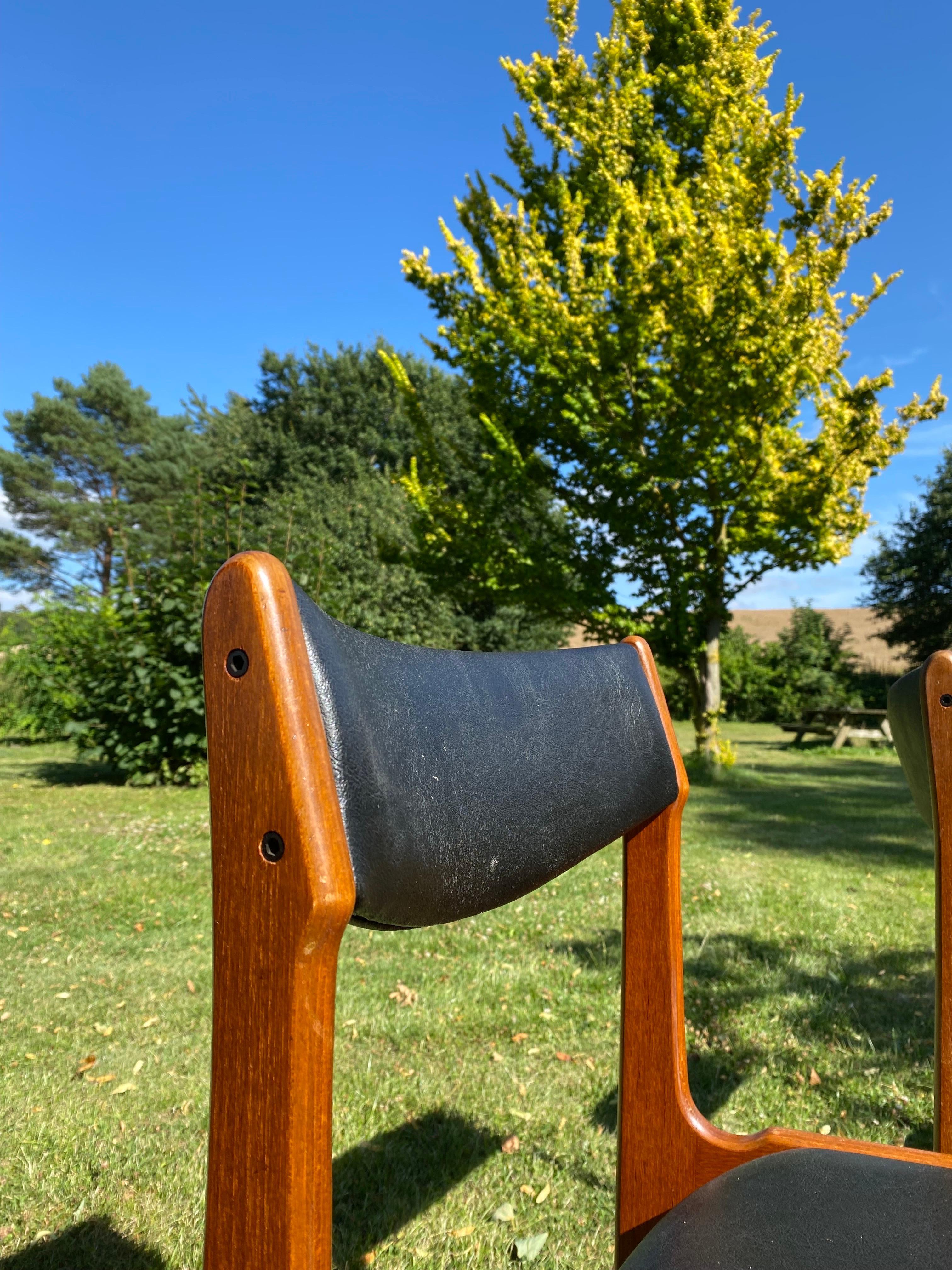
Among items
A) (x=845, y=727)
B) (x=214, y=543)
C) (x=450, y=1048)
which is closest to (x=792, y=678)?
(x=845, y=727)

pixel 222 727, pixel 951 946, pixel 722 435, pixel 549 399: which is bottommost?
pixel 951 946

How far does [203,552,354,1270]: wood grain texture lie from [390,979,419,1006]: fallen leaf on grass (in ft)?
8.46

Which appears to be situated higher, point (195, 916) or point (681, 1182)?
point (681, 1182)

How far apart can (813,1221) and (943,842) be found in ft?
1.62

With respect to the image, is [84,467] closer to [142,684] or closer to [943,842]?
[142,684]

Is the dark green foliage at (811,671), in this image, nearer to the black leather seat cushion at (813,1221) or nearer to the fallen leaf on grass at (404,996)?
the fallen leaf on grass at (404,996)

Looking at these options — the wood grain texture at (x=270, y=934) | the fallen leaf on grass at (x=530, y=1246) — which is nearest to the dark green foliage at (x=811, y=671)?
the fallen leaf on grass at (x=530, y=1246)

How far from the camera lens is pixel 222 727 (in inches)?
21.7

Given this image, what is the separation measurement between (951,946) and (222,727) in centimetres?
94

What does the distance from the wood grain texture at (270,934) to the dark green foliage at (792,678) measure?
20749 mm

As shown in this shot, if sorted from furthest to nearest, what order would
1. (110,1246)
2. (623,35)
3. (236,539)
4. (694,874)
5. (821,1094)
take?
(623,35), (236,539), (694,874), (821,1094), (110,1246)

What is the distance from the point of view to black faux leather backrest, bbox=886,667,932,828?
1051 mm

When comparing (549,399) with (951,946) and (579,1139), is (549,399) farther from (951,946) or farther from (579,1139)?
(951,946)

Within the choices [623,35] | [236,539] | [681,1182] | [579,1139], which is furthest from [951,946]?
[623,35]
